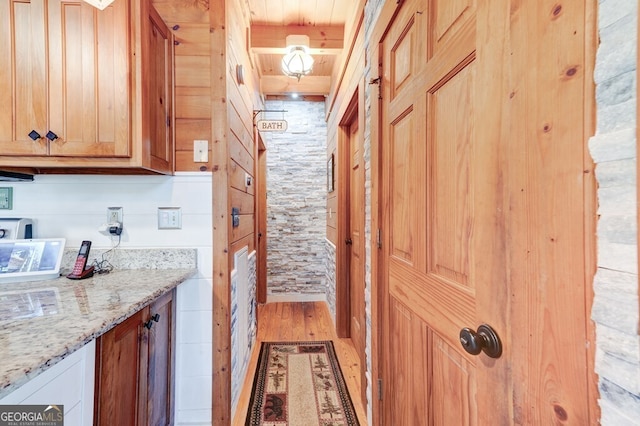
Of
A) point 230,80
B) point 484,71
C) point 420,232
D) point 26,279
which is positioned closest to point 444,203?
point 420,232

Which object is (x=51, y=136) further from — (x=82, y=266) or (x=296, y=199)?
(x=296, y=199)

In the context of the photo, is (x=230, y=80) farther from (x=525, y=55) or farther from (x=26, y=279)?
(x=525, y=55)

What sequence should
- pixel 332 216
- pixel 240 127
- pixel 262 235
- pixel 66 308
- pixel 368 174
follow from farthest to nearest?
pixel 262 235, pixel 332 216, pixel 240 127, pixel 368 174, pixel 66 308

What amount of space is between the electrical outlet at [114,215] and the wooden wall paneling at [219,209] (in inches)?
19.0

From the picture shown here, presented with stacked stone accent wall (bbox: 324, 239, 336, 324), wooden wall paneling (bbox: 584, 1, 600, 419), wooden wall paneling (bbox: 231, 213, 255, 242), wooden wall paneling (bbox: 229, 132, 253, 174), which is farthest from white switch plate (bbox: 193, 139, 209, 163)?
stacked stone accent wall (bbox: 324, 239, 336, 324)

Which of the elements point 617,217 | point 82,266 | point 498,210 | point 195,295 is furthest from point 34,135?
point 617,217

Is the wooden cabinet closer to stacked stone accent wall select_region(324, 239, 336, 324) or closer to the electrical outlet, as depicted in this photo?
the electrical outlet

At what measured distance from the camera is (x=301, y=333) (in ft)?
9.93

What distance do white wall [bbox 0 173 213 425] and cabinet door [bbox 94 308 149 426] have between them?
15.1 inches

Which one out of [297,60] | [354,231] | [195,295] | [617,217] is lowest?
[195,295]

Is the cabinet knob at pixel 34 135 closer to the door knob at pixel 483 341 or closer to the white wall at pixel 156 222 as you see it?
the white wall at pixel 156 222

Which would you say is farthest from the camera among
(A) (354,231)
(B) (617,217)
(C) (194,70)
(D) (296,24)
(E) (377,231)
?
(A) (354,231)

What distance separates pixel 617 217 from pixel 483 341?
36cm

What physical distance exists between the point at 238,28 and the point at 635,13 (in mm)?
2093
